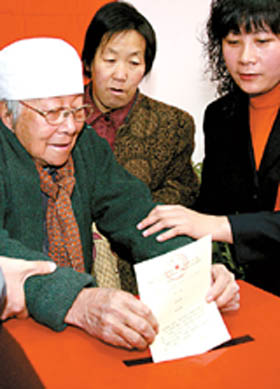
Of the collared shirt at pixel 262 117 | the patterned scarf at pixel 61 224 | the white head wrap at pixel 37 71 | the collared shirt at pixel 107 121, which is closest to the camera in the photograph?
the white head wrap at pixel 37 71

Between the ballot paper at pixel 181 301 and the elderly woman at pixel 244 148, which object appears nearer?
the ballot paper at pixel 181 301

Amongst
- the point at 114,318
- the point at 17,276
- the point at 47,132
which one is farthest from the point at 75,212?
the point at 114,318

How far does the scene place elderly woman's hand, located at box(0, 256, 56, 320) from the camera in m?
1.23

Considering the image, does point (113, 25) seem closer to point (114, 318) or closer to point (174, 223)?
point (174, 223)

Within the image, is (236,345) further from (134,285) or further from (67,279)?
(134,285)

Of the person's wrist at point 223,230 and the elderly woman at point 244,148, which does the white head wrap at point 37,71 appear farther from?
the person's wrist at point 223,230

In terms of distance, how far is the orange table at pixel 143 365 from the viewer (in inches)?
40.3

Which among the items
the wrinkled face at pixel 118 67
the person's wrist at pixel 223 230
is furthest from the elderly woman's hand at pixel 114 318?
the wrinkled face at pixel 118 67

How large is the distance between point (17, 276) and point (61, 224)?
37 centimetres

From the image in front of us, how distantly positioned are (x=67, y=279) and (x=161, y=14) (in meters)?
2.82

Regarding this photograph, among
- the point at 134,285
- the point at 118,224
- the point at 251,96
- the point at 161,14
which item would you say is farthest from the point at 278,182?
the point at 161,14

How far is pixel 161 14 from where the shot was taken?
3582 millimetres

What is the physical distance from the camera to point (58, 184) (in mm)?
1602

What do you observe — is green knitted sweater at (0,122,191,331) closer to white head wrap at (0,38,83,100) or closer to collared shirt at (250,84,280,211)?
white head wrap at (0,38,83,100)
